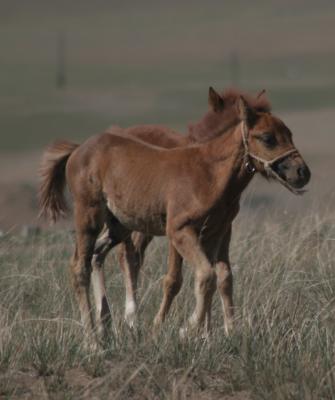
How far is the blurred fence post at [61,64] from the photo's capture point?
171ft

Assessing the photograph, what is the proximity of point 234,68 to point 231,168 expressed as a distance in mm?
49953

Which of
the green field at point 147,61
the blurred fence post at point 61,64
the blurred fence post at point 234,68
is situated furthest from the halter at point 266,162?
the blurred fence post at point 61,64

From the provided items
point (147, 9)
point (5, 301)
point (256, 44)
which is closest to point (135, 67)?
point (256, 44)

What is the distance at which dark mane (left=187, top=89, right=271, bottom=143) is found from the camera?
905cm

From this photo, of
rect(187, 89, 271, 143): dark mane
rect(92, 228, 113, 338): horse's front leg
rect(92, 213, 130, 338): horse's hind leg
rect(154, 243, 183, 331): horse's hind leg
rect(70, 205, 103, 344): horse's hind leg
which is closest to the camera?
rect(187, 89, 271, 143): dark mane

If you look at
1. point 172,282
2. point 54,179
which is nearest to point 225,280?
point 172,282

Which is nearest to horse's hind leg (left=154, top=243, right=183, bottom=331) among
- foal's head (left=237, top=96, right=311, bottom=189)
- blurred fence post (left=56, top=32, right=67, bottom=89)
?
foal's head (left=237, top=96, right=311, bottom=189)

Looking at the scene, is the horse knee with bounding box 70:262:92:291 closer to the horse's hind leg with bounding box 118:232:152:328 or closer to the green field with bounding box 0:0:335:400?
the green field with bounding box 0:0:335:400

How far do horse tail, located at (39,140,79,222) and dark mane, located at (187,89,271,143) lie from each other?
43.4 inches

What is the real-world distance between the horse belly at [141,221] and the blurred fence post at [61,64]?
133 ft

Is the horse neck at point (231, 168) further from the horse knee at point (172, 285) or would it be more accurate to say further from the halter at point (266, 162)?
the horse knee at point (172, 285)

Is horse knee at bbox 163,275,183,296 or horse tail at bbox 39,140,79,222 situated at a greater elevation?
horse tail at bbox 39,140,79,222

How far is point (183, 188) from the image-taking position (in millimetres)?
9055

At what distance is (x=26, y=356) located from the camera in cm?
770
